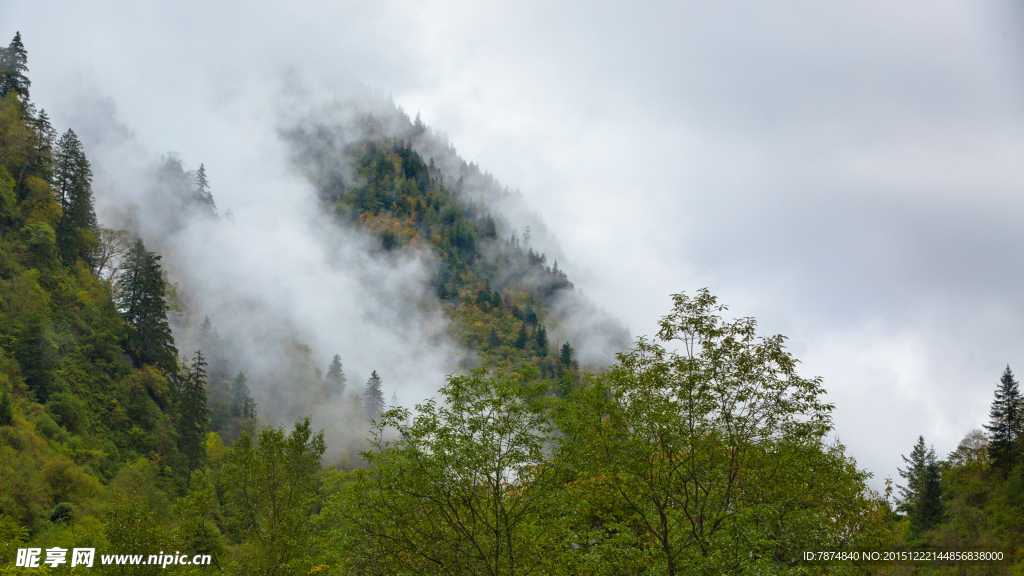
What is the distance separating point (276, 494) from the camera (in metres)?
30.8

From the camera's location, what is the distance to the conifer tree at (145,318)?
79188 millimetres

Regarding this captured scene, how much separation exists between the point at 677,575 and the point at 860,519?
1149 centimetres

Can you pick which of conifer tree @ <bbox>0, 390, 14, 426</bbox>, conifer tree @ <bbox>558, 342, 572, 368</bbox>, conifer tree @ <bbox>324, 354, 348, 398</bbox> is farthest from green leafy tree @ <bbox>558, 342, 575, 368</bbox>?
conifer tree @ <bbox>0, 390, 14, 426</bbox>

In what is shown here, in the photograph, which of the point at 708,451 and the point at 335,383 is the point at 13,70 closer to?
the point at 335,383

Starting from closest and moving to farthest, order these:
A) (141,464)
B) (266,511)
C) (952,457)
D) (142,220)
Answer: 1. (266,511)
2. (141,464)
3. (952,457)
4. (142,220)

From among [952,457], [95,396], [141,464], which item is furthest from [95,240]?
[952,457]

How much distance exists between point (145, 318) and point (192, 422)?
1865 centimetres

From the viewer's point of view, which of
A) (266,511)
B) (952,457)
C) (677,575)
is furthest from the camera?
(952,457)

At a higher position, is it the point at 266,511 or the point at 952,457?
the point at 952,457

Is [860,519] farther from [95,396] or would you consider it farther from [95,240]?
[95,240]

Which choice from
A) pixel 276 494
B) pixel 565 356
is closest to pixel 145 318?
pixel 276 494

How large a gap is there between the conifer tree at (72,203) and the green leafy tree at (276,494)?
67.6 m

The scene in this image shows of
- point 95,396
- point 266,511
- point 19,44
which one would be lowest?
point 266,511

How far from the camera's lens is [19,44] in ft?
288
